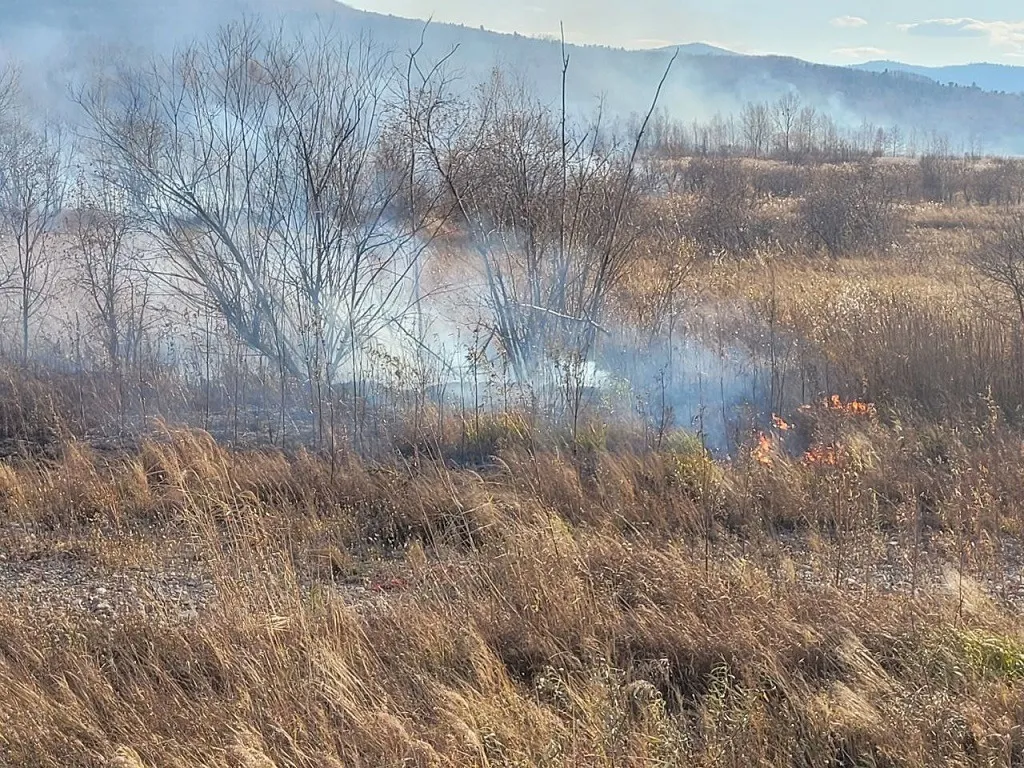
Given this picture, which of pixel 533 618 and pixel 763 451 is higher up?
pixel 763 451

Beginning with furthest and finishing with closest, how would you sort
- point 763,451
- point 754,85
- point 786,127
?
point 754,85 → point 786,127 → point 763,451

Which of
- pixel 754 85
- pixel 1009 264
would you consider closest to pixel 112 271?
pixel 1009 264

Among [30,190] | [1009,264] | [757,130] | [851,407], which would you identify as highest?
[757,130]

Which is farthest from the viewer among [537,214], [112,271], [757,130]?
[757,130]

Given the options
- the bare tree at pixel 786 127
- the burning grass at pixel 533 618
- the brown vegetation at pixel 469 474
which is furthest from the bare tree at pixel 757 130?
the burning grass at pixel 533 618

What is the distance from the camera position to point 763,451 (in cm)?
586

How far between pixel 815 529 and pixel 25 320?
25.6 ft

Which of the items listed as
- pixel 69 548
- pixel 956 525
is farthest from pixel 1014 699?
pixel 69 548

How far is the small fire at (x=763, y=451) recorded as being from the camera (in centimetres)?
558

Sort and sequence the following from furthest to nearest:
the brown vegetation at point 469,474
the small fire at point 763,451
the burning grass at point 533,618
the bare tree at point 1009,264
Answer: the bare tree at point 1009,264 < the small fire at point 763,451 < the brown vegetation at point 469,474 < the burning grass at point 533,618

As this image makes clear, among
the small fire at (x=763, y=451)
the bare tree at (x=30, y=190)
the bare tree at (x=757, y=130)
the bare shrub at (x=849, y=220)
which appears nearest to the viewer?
the small fire at (x=763, y=451)

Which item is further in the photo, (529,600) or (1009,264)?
(1009,264)

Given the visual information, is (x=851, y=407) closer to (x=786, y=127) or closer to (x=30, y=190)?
(x=30, y=190)

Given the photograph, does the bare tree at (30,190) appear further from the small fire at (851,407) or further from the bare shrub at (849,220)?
the bare shrub at (849,220)
